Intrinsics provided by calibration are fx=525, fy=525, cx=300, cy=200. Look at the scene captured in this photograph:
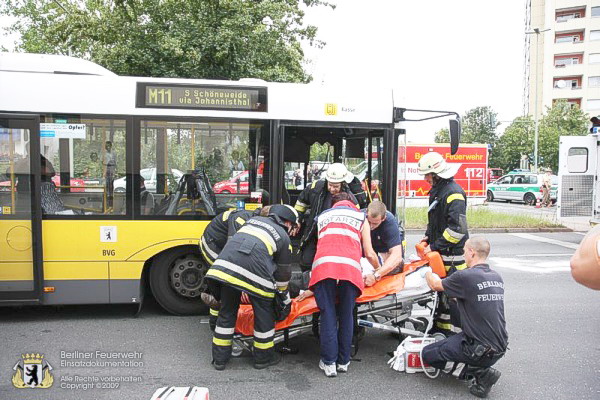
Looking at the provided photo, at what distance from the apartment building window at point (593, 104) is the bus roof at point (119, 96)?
62227mm

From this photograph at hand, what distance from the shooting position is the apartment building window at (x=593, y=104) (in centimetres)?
5922

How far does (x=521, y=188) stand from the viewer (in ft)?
101

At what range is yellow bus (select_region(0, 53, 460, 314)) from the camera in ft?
19.7

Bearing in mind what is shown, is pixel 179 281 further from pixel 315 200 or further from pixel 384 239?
pixel 384 239

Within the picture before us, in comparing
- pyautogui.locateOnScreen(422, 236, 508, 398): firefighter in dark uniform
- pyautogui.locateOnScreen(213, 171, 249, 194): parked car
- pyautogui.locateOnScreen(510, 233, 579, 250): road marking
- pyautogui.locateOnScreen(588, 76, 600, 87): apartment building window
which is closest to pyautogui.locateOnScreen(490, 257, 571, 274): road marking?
pyautogui.locateOnScreen(510, 233, 579, 250): road marking

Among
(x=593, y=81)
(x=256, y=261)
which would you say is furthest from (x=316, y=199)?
(x=593, y=81)

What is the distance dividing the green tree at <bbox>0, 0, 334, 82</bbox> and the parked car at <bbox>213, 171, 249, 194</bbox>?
8.48 m

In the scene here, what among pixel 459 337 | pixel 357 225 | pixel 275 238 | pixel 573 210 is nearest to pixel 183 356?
pixel 275 238

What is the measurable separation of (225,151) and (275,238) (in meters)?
2.01

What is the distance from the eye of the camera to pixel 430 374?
485 cm

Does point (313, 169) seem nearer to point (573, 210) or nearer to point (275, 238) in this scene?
point (275, 238)

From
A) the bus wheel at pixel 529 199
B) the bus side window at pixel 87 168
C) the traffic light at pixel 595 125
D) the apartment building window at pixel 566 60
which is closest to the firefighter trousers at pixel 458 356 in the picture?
the bus side window at pixel 87 168

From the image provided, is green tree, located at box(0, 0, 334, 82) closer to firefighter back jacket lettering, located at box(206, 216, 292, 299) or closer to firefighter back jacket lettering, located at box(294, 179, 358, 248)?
firefighter back jacket lettering, located at box(294, 179, 358, 248)

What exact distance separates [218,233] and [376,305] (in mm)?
1781
